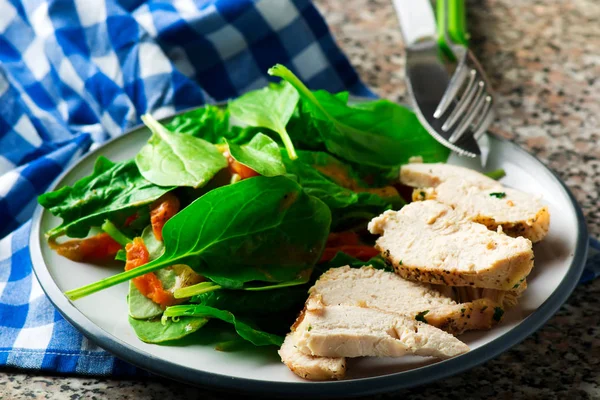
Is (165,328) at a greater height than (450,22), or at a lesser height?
greater

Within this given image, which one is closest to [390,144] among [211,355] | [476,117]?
[476,117]

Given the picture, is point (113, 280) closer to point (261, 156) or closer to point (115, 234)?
point (115, 234)

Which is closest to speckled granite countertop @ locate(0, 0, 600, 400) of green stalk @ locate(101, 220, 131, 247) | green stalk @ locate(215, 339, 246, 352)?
green stalk @ locate(215, 339, 246, 352)

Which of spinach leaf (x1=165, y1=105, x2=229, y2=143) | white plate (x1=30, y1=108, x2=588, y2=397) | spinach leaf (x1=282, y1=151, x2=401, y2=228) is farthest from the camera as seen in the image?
spinach leaf (x1=165, y1=105, x2=229, y2=143)

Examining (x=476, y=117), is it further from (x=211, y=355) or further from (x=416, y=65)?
(x=211, y=355)

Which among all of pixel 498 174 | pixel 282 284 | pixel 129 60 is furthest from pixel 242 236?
pixel 129 60

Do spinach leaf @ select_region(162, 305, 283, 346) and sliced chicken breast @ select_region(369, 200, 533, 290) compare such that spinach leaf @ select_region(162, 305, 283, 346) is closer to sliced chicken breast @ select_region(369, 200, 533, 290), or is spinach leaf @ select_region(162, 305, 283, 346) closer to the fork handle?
sliced chicken breast @ select_region(369, 200, 533, 290)

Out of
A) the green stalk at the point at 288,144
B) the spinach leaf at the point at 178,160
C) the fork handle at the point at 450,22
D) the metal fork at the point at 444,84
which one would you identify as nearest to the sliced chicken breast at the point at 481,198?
the metal fork at the point at 444,84
